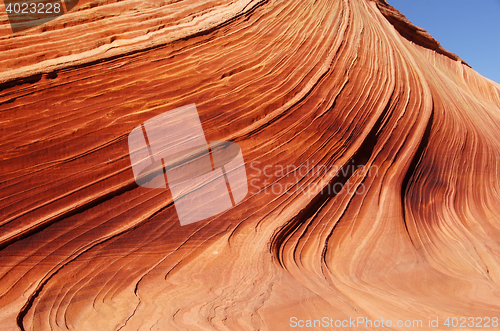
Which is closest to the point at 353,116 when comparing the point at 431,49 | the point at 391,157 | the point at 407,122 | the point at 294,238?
the point at 391,157

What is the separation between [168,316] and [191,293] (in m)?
0.40

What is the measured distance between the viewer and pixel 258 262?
12.2ft

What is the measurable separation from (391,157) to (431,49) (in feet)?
28.3

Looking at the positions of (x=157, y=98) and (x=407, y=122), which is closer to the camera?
(x=157, y=98)

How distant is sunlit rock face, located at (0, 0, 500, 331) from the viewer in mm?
3178

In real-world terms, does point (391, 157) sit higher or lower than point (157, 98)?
lower

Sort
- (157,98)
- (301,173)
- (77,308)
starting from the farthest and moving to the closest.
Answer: (301,173) < (157,98) < (77,308)

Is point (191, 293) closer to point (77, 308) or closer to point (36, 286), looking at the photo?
point (77, 308)

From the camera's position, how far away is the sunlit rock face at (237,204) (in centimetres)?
318

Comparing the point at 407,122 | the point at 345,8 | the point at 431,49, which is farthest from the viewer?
the point at 431,49

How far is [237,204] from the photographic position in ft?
13.9

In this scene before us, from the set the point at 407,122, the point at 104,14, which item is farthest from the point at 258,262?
the point at 407,122

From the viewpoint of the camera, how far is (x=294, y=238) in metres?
4.23

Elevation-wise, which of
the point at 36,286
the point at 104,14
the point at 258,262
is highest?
the point at 104,14
